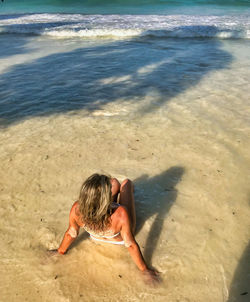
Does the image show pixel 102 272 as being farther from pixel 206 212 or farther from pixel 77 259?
pixel 206 212

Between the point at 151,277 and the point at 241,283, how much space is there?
69cm

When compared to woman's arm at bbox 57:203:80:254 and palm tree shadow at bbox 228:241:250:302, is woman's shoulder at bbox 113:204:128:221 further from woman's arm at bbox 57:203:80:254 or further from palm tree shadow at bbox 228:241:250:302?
palm tree shadow at bbox 228:241:250:302

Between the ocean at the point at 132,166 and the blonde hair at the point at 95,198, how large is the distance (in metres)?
0.61

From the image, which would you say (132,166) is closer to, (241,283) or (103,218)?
(103,218)

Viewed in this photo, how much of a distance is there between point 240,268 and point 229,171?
1325 mm

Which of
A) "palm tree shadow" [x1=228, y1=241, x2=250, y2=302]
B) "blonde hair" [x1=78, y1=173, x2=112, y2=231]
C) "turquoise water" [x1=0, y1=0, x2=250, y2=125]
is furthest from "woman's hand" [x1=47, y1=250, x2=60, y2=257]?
"turquoise water" [x1=0, y1=0, x2=250, y2=125]

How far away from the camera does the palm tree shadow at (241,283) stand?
1.98 metres

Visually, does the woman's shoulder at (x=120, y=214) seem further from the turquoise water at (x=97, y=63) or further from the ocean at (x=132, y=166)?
the turquoise water at (x=97, y=63)

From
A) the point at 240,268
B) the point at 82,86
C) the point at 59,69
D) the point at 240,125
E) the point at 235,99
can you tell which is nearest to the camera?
the point at 240,268

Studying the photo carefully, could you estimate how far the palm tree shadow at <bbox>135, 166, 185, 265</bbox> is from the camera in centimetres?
249

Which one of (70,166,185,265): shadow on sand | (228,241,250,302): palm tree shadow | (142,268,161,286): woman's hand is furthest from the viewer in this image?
(70,166,185,265): shadow on sand

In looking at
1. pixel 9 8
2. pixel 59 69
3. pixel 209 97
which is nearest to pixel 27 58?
pixel 59 69

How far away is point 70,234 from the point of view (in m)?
2.22

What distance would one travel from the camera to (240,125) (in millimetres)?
4180
